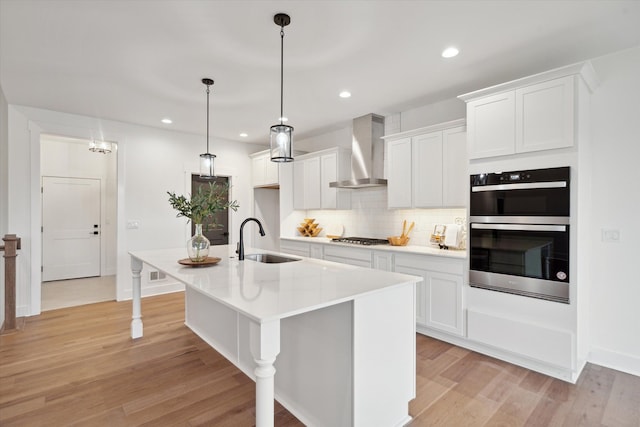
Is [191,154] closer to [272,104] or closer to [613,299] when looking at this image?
[272,104]

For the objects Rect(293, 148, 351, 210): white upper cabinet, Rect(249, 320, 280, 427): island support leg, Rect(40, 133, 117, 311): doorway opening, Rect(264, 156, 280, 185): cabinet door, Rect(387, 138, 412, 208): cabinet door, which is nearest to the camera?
Rect(249, 320, 280, 427): island support leg

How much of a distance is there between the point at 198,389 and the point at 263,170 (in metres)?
3.95

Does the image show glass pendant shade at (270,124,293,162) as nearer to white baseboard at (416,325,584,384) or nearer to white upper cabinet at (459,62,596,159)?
white upper cabinet at (459,62,596,159)

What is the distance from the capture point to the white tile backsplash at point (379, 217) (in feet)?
12.8

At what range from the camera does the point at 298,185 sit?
5.39 metres

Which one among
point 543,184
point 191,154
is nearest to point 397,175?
point 543,184

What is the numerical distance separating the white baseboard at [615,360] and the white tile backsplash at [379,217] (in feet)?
5.26

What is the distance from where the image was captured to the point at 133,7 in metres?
2.08

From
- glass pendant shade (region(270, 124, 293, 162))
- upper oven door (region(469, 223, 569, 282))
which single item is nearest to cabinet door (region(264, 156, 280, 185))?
glass pendant shade (region(270, 124, 293, 162))

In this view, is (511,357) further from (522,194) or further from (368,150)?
(368,150)

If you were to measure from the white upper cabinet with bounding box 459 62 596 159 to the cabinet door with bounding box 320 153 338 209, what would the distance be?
2085 mm

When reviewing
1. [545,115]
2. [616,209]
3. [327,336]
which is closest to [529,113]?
[545,115]

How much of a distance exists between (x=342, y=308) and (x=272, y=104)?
2935mm

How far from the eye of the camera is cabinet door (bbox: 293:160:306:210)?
5297 millimetres
